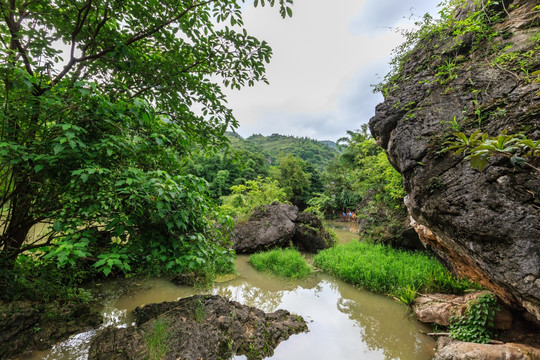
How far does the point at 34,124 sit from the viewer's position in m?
2.33

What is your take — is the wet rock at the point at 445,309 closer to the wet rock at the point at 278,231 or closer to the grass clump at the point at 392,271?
the grass clump at the point at 392,271

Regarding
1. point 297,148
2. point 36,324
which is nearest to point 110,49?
point 36,324

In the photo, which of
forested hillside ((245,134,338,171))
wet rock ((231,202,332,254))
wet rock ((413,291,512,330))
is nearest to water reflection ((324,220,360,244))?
wet rock ((231,202,332,254))

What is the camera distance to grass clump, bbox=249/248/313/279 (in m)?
7.72

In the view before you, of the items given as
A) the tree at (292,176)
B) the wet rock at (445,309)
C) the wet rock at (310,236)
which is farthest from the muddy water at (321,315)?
the tree at (292,176)

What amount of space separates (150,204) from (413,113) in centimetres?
475

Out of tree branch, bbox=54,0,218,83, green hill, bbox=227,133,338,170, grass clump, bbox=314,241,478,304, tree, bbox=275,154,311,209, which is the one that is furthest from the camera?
green hill, bbox=227,133,338,170

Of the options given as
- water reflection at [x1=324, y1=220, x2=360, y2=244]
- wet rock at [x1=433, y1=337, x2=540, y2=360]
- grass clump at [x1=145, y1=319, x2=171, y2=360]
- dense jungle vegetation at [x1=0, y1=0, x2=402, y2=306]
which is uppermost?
dense jungle vegetation at [x1=0, y1=0, x2=402, y2=306]

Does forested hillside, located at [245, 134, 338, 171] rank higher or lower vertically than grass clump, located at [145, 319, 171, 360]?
higher

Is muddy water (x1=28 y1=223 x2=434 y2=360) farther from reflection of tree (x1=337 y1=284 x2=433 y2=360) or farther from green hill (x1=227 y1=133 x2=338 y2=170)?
green hill (x1=227 y1=133 x2=338 y2=170)

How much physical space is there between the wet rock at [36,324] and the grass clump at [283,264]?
17.3ft

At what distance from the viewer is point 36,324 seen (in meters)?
3.22

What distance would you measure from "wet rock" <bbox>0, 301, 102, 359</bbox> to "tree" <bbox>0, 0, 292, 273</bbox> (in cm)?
81

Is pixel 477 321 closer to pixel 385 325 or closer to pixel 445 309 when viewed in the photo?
pixel 445 309
